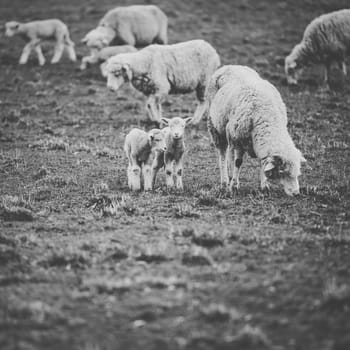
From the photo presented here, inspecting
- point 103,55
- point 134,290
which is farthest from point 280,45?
point 134,290

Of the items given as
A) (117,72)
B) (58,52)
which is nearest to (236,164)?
(117,72)

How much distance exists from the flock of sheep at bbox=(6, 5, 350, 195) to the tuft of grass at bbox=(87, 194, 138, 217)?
87cm

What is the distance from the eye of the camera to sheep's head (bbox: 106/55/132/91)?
584 inches

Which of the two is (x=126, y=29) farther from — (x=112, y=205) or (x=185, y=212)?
(x=185, y=212)

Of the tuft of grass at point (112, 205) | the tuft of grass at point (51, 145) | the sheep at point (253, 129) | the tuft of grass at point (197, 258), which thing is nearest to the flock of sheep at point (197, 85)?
the sheep at point (253, 129)

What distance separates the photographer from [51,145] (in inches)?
553

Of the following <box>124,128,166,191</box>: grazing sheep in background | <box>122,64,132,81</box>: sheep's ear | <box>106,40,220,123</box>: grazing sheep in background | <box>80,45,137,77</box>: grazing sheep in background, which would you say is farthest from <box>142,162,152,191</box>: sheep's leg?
<box>80,45,137,77</box>: grazing sheep in background

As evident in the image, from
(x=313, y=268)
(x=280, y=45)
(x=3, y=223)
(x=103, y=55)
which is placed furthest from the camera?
(x=280, y=45)

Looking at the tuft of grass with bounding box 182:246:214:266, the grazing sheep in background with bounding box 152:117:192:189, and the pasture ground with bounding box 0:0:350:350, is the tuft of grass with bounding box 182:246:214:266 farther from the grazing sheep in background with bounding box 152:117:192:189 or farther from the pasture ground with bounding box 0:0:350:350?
the grazing sheep in background with bounding box 152:117:192:189

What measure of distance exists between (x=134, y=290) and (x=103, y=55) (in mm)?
16388

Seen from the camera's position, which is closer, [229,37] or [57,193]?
[57,193]

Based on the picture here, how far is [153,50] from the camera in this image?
15.3 m

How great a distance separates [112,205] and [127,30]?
13.3 metres

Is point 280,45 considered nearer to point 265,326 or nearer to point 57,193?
point 57,193
